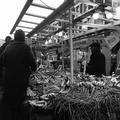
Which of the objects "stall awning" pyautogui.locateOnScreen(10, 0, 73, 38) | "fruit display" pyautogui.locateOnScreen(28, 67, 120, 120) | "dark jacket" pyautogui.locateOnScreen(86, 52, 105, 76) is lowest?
"fruit display" pyautogui.locateOnScreen(28, 67, 120, 120)

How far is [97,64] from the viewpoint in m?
5.34

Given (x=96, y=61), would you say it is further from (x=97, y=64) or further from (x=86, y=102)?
(x=86, y=102)

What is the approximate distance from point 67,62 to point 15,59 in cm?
385

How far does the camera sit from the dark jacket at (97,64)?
5270mm

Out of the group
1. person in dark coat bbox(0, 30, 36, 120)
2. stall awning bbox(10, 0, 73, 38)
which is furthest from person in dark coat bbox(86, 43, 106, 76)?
person in dark coat bbox(0, 30, 36, 120)

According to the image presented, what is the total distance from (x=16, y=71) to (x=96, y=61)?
287 centimetres

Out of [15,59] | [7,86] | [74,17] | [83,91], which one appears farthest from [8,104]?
[74,17]

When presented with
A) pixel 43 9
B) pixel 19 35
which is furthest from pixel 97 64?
pixel 19 35

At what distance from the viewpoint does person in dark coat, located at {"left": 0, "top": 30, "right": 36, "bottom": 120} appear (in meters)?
3.08

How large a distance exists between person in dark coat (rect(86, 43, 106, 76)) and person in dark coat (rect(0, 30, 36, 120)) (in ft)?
8.38

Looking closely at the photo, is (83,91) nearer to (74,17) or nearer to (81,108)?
(81,108)

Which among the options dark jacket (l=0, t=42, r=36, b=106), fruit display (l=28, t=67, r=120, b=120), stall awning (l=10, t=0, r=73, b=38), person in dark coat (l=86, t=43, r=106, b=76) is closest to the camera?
fruit display (l=28, t=67, r=120, b=120)

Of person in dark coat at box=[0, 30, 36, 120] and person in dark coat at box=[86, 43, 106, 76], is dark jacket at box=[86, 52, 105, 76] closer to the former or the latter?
person in dark coat at box=[86, 43, 106, 76]

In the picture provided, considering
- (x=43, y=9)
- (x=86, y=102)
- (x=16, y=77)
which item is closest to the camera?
(x=86, y=102)
